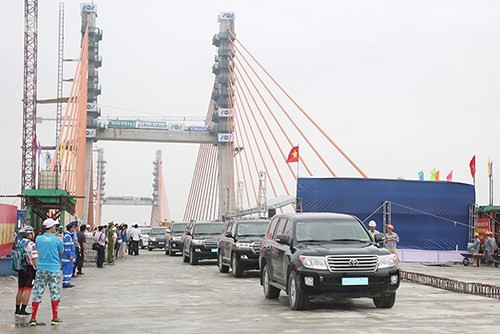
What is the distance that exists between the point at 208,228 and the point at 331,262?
63.2 ft

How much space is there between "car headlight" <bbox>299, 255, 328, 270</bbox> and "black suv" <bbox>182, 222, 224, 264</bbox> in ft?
58.9

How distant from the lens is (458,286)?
17.6 m

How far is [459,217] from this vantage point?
36.2 metres

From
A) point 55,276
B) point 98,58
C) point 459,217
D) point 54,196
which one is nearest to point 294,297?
point 55,276

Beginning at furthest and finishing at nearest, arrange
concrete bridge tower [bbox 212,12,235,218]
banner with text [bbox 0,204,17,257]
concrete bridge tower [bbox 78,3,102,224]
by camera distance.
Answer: concrete bridge tower [bbox 78,3,102,224], concrete bridge tower [bbox 212,12,235,218], banner with text [bbox 0,204,17,257]

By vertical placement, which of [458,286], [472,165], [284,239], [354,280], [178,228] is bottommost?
[178,228]

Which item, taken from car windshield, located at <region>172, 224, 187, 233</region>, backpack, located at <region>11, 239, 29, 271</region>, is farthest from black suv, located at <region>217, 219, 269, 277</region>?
car windshield, located at <region>172, 224, 187, 233</region>

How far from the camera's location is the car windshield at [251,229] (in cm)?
2369

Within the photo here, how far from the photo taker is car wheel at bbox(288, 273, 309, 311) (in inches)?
519

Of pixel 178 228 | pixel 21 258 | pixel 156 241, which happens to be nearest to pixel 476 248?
pixel 178 228

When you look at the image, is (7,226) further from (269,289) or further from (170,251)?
(170,251)

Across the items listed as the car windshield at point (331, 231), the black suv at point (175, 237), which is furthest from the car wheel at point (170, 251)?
the car windshield at point (331, 231)

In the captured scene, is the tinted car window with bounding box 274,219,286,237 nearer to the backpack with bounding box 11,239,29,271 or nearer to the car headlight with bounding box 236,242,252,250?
the backpack with bounding box 11,239,29,271

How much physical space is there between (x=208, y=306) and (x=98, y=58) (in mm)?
82198
